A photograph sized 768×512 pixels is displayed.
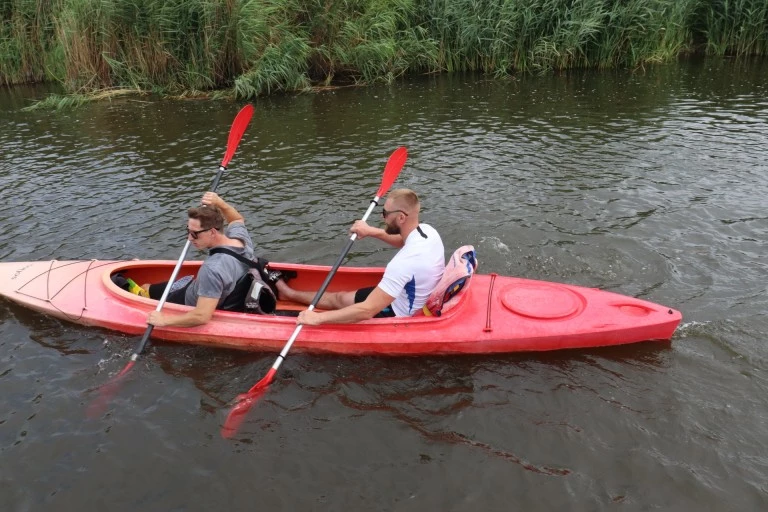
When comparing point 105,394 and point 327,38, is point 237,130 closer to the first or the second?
point 105,394

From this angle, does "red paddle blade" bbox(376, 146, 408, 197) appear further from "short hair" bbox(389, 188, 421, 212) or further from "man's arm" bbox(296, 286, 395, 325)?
"man's arm" bbox(296, 286, 395, 325)

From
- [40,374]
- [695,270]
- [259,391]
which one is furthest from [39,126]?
[695,270]

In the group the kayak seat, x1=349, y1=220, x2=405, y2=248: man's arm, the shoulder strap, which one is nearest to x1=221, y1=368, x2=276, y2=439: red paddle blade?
the shoulder strap

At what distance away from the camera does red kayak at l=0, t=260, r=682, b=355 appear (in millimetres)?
4758

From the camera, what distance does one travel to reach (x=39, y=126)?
12.6 metres

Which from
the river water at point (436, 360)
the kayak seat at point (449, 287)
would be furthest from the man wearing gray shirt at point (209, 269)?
the kayak seat at point (449, 287)

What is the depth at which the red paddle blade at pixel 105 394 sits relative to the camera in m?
4.46

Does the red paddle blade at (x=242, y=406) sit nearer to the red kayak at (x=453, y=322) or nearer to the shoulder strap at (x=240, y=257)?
the red kayak at (x=453, y=322)

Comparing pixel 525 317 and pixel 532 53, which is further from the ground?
pixel 532 53

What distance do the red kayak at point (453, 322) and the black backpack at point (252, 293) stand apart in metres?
0.15

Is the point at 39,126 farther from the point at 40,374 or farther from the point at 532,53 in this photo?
the point at 532,53

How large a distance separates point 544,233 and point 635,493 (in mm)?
4071

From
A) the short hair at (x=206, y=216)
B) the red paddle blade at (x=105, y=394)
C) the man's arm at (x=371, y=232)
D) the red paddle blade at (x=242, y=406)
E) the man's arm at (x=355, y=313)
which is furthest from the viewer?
the man's arm at (x=371, y=232)

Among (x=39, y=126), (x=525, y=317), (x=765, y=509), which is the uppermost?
(x=39, y=126)
